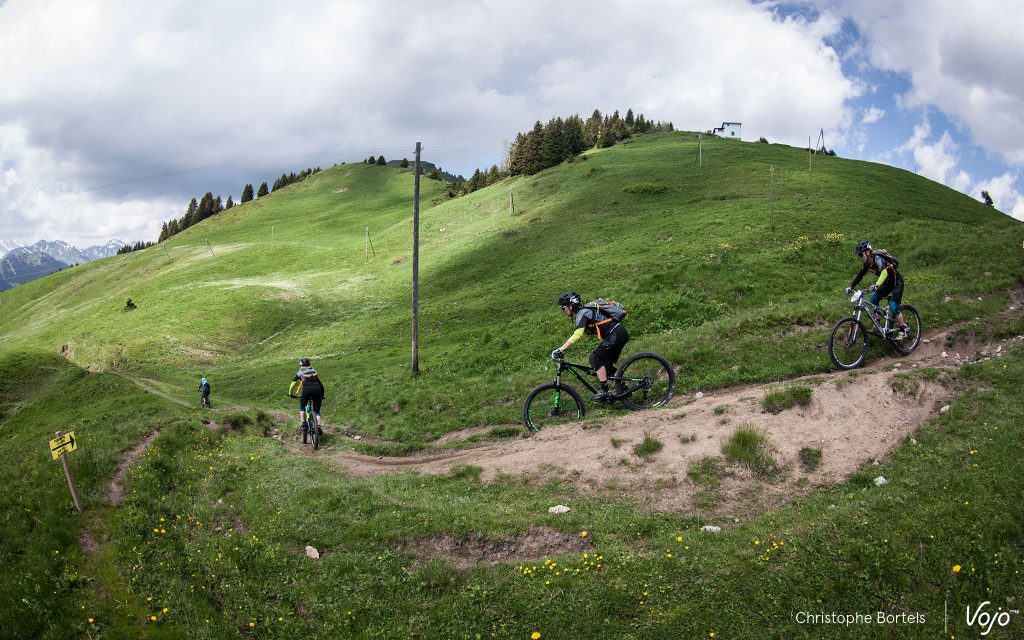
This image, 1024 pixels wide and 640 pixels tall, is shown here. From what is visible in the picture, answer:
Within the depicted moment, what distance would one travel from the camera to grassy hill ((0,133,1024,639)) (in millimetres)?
7133

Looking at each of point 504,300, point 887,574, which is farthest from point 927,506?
point 504,300

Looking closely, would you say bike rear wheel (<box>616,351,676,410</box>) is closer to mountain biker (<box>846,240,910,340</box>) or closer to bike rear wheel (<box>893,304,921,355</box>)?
mountain biker (<box>846,240,910,340</box>)

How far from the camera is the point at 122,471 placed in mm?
13734

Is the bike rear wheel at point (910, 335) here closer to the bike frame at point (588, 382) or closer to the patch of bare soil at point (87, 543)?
the bike frame at point (588, 382)

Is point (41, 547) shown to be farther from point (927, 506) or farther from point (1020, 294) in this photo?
point (1020, 294)

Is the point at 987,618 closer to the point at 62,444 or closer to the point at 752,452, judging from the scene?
the point at 752,452

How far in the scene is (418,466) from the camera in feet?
49.0

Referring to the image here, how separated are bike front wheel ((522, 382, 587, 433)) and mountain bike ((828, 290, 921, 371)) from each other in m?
7.43

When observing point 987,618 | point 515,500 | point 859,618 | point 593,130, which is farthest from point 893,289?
point 593,130

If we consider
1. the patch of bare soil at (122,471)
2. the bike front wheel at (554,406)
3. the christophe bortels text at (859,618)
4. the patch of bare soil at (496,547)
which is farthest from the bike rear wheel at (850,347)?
the patch of bare soil at (122,471)

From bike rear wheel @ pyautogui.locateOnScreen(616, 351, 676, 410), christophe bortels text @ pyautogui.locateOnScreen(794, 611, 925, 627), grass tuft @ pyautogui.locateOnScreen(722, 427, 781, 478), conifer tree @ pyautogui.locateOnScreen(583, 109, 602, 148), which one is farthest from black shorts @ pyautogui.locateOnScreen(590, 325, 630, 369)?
conifer tree @ pyautogui.locateOnScreen(583, 109, 602, 148)

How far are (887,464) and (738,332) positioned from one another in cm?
873

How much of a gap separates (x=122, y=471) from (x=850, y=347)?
2009 centimetres

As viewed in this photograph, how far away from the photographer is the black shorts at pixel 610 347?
13945 mm
